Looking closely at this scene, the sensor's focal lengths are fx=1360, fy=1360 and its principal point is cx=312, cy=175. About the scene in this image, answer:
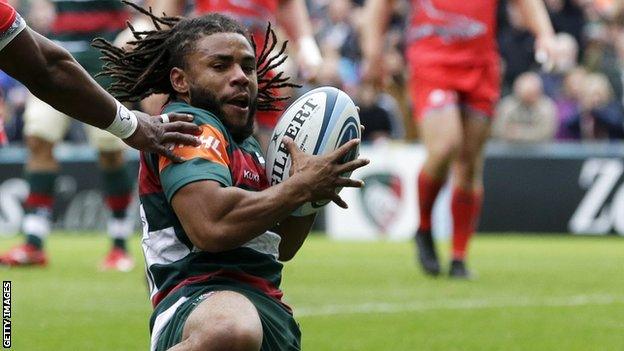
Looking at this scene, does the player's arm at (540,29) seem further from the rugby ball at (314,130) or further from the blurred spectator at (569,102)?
the blurred spectator at (569,102)

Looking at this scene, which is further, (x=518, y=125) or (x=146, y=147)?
(x=518, y=125)

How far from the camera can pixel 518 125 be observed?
52.0 feet

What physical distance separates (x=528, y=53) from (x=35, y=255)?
30.7 ft

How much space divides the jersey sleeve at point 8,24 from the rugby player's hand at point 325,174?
3.30ft

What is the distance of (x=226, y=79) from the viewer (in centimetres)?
441

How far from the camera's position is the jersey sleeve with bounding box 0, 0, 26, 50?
169 inches

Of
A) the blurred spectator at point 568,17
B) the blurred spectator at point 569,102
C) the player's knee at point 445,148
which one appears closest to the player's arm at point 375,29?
the player's knee at point 445,148

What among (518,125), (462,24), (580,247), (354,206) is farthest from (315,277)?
(518,125)

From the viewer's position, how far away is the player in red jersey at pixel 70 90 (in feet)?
14.1

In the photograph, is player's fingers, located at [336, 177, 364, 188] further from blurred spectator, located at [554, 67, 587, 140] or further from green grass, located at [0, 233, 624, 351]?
blurred spectator, located at [554, 67, 587, 140]

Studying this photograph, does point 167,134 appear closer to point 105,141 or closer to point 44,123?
point 105,141

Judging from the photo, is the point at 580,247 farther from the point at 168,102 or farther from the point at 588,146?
the point at 168,102

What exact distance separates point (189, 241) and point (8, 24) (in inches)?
35.4

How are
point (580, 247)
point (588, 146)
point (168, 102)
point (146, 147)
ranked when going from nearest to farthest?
point (146, 147) → point (168, 102) → point (580, 247) → point (588, 146)
